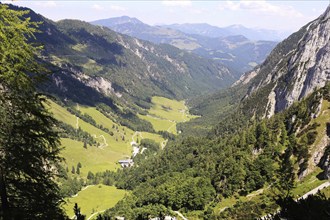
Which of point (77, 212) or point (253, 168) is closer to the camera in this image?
point (77, 212)

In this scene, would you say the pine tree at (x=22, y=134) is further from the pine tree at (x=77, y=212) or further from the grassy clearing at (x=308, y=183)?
the grassy clearing at (x=308, y=183)

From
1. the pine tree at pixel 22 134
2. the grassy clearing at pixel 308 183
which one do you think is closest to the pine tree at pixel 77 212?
the pine tree at pixel 22 134

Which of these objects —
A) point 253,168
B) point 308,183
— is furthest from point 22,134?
point 253,168

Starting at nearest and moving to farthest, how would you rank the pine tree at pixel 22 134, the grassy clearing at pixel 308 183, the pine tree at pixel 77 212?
the pine tree at pixel 22 134 < the pine tree at pixel 77 212 < the grassy clearing at pixel 308 183

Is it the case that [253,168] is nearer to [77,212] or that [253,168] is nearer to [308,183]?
[308,183]

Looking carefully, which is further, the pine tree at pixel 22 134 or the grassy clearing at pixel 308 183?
the grassy clearing at pixel 308 183

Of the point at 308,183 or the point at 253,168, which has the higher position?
the point at 308,183

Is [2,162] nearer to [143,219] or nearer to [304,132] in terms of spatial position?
[143,219]

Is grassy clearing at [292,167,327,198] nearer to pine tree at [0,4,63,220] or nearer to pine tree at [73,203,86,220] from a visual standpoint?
pine tree at [73,203,86,220]

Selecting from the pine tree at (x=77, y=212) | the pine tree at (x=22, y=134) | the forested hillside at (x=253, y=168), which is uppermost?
the pine tree at (x=22, y=134)

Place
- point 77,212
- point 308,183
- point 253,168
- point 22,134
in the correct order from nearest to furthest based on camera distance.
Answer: point 22,134, point 77,212, point 308,183, point 253,168
